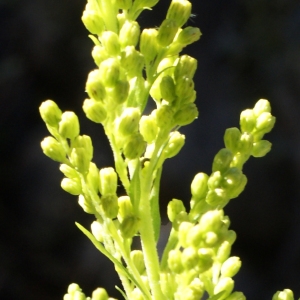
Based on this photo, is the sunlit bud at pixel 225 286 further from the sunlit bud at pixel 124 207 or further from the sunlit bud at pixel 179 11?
the sunlit bud at pixel 179 11

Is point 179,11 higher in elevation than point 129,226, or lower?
higher

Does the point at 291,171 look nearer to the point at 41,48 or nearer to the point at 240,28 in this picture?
the point at 240,28

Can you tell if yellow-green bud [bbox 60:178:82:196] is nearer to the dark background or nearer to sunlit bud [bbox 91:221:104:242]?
sunlit bud [bbox 91:221:104:242]

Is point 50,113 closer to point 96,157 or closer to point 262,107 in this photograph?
point 262,107

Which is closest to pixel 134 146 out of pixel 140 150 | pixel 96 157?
pixel 140 150

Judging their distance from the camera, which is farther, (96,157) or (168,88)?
(96,157)

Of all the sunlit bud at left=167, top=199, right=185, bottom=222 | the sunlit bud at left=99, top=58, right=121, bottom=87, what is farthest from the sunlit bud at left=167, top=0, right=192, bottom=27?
the sunlit bud at left=167, top=199, right=185, bottom=222

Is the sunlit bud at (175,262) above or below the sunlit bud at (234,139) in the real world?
below

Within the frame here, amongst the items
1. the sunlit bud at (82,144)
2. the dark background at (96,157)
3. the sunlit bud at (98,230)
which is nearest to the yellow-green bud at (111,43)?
the sunlit bud at (82,144)
